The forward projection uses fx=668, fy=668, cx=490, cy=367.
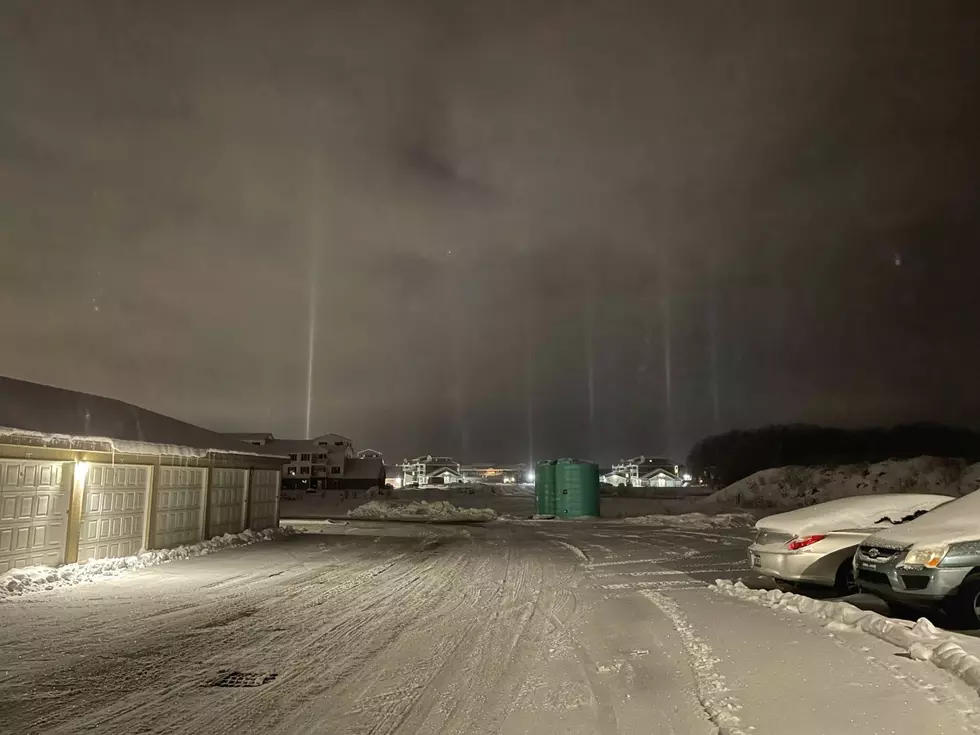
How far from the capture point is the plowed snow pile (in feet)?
139

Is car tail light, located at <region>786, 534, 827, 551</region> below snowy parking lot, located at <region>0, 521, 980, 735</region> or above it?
above

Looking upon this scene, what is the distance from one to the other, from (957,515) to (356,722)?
7.41m

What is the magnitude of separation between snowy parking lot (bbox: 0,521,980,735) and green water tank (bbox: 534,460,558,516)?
2282 cm

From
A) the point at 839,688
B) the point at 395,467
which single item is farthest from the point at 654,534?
the point at 395,467

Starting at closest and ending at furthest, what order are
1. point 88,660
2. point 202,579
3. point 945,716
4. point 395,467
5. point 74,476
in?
point 945,716
point 88,660
point 202,579
point 74,476
point 395,467

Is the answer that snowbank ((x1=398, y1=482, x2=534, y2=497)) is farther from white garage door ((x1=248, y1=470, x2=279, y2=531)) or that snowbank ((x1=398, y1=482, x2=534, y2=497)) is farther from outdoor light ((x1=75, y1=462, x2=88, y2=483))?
outdoor light ((x1=75, y1=462, x2=88, y2=483))

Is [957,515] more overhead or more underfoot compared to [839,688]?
more overhead

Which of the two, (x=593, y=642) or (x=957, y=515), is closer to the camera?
(x=593, y=642)

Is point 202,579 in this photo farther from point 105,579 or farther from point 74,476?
point 74,476

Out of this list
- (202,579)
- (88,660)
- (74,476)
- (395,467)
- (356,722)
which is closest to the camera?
(356,722)

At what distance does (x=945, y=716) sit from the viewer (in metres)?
4.57

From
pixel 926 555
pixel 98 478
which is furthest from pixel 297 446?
pixel 926 555

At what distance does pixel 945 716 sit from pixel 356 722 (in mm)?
4110

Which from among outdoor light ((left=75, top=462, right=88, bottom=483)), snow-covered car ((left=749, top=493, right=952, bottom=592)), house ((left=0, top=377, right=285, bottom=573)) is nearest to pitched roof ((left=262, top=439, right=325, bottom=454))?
house ((left=0, top=377, right=285, bottom=573))
